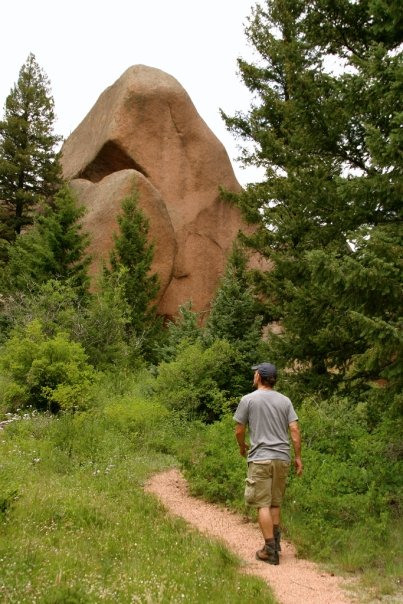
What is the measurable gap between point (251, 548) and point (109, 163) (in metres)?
19.7

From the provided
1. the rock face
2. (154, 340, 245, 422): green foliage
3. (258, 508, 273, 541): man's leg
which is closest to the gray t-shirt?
(258, 508, 273, 541): man's leg

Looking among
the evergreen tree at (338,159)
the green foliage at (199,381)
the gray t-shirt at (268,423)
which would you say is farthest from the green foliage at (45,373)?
the gray t-shirt at (268,423)

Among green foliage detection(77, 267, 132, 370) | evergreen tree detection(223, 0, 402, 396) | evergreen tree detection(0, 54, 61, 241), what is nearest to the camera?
evergreen tree detection(223, 0, 402, 396)

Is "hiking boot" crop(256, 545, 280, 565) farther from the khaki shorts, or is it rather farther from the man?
the khaki shorts

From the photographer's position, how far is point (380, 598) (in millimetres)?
5617

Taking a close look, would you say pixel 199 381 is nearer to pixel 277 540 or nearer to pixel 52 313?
pixel 52 313

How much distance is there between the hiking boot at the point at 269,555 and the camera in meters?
6.51

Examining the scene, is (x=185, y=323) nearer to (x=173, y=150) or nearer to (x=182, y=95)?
(x=173, y=150)

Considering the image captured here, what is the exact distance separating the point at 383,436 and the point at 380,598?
12.7ft

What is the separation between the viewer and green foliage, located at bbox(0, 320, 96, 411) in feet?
41.5

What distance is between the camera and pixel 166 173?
24.8 metres

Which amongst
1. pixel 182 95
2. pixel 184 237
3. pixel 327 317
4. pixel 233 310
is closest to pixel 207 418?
pixel 233 310

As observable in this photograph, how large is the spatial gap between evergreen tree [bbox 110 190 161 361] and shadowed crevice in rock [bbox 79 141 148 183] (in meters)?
3.97

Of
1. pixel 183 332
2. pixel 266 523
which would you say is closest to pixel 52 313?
pixel 183 332
